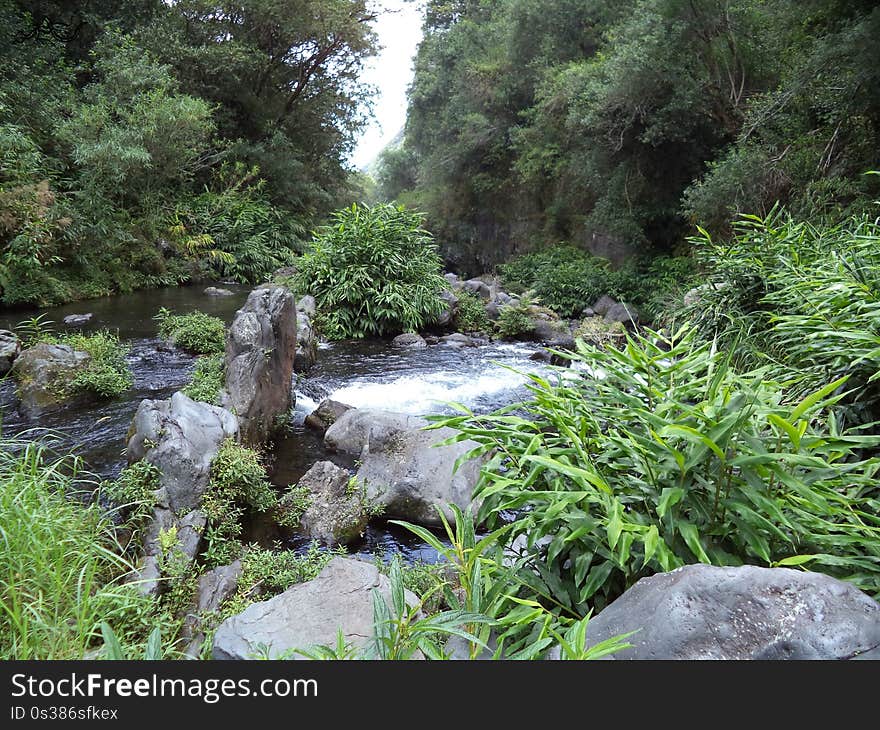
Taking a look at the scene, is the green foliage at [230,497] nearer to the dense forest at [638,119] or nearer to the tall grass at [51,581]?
the tall grass at [51,581]

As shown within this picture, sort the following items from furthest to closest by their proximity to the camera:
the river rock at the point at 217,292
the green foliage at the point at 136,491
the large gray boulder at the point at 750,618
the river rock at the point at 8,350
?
the river rock at the point at 217,292 → the river rock at the point at 8,350 → the green foliage at the point at 136,491 → the large gray boulder at the point at 750,618

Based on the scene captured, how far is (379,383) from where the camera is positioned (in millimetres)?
7234

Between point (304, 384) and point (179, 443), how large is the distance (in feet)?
10.1

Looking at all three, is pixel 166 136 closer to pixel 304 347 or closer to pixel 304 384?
pixel 304 347

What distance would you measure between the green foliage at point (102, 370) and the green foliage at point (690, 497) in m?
4.99

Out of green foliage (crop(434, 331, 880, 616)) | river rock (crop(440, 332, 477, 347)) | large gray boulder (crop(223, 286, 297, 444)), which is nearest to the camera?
green foliage (crop(434, 331, 880, 616))

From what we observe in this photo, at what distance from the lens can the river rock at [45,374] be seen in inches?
212

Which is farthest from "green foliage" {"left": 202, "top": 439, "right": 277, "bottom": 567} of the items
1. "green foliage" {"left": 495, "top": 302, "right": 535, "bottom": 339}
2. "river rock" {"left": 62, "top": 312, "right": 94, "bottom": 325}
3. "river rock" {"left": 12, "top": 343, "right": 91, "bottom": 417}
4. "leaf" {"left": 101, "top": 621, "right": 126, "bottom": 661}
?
"green foliage" {"left": 495, "top": 302, "right": 535, "bottom": 339}

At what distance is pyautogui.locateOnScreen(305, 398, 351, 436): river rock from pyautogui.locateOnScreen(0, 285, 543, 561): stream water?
96mm

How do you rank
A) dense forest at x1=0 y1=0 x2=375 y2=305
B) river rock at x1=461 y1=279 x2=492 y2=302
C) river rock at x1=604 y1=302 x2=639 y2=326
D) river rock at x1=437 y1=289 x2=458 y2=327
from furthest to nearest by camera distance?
river rock at x1=461 y1=279 x2=492 y2=302 < river rock at x1=604 y1=302 x2=639 y2=326 < dense forest at x1=0 y1=0 x2=375 y2=305 < river rock at x1=437 y1=289 x2=458 y2=327

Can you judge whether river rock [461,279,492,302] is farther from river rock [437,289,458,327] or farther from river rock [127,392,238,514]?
river rock [127,392,238,514]

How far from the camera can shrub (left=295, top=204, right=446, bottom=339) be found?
399 inches

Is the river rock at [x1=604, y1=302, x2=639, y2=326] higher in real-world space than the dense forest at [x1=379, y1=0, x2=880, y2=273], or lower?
lower

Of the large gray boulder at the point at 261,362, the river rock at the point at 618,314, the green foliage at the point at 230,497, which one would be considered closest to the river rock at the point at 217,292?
the large gray boulder at the point at 261,362
